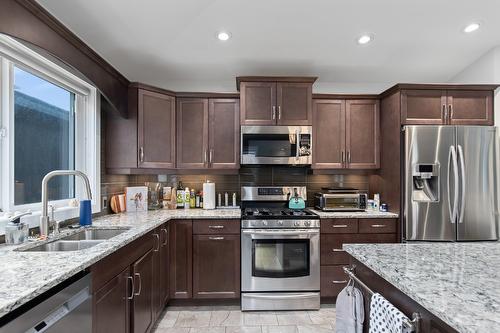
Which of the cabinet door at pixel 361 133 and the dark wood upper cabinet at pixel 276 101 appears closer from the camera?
the dark wood upper cabinet at pixel 276 101

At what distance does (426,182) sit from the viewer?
8.99 ft

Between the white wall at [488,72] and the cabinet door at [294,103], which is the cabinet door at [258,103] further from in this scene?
the white wall at [488,72]

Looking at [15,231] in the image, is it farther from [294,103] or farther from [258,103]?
[294,103]

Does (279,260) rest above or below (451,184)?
below

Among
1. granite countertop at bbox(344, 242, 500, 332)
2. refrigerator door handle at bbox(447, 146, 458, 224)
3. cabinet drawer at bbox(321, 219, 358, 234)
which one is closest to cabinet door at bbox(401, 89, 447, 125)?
refrigerator door handle at bbox(447, 146, 458, 224)

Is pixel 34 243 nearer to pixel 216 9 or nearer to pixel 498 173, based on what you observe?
pixel 216 9

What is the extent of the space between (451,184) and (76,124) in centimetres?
367

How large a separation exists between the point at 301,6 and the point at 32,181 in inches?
101

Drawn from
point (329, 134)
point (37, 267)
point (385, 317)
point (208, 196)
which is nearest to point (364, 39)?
point (329, 134)

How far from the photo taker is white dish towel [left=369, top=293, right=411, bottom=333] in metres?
0.95

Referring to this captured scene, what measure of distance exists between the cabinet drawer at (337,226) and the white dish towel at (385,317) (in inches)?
65.6

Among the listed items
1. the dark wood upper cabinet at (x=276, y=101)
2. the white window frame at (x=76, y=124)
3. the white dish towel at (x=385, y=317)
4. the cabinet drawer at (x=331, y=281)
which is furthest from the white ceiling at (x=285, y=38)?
the white dish towel at (x=385, y=317)

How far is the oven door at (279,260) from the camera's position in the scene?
2705mm

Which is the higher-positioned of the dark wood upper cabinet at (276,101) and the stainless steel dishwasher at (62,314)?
the dark wood upper cabinet at (276,101)
